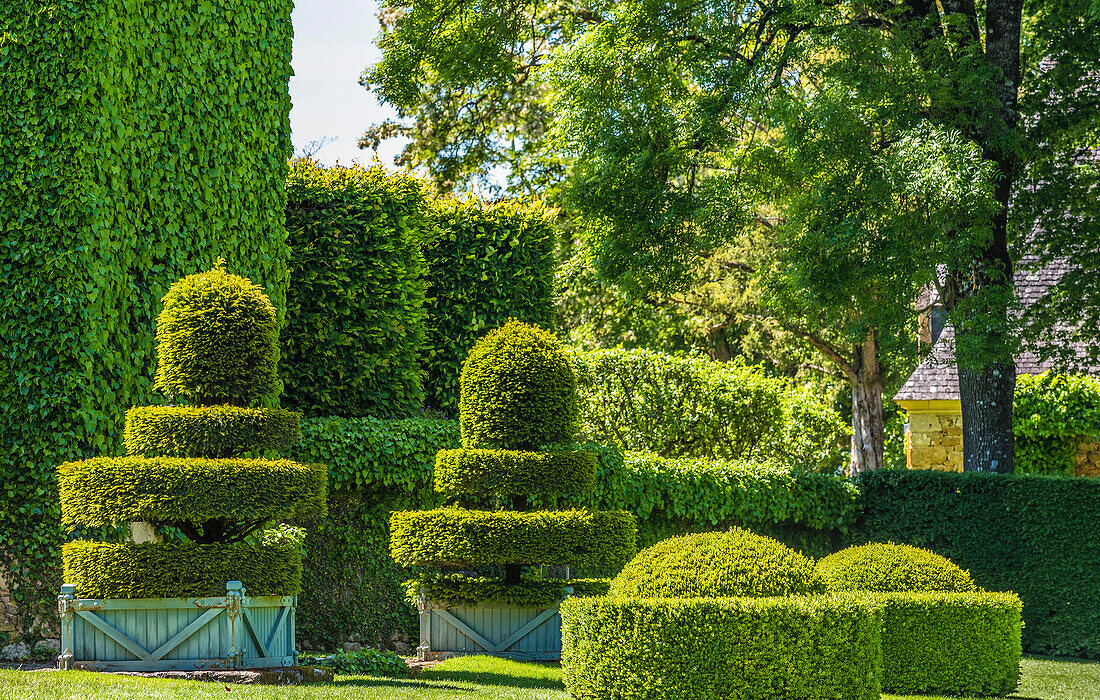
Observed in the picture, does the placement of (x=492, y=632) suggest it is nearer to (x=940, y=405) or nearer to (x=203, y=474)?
(x=203, y=474)

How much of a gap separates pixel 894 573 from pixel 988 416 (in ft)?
14.1

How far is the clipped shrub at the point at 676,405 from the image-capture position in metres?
17.9

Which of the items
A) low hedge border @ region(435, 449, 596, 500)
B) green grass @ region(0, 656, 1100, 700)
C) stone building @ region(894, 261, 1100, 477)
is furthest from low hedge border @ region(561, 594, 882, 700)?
stone building @ region(894, 261, 1100, 477)

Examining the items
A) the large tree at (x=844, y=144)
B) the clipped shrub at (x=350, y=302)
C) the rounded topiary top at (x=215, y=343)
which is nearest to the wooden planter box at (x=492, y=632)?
the rounded topiary top at (x=215, y=343)

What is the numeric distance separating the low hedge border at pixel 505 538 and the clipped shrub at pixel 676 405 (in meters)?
7.51

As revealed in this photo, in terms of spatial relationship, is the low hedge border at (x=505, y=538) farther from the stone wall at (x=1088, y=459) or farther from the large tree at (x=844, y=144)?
the stone wall at (x=1088, y=459)

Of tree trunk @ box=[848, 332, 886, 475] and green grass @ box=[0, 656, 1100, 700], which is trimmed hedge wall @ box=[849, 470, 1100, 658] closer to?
green grass @ box=[0, 656, 1100, 700]

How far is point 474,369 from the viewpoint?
10.6 metres

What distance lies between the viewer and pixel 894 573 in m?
10.3

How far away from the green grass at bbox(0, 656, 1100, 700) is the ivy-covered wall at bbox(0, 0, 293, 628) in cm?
218

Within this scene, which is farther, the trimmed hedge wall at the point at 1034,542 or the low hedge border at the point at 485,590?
the trimmed hedge wall at the point at 1034,542

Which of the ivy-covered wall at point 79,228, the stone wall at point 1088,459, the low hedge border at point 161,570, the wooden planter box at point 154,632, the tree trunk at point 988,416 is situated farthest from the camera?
the stone wall at point 1088,459

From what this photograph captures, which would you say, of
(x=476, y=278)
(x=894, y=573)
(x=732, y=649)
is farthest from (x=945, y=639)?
(x=476, y=278)

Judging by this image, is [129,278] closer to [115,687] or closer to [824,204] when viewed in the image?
[115,687]
